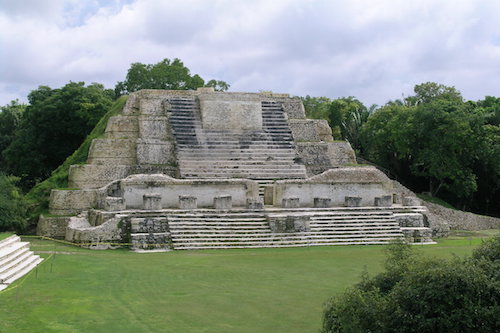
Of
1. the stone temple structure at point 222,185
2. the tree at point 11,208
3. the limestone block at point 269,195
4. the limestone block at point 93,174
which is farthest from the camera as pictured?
the limestone block at point 93,174

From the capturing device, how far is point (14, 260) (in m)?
12.3

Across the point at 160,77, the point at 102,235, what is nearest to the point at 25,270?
the point at 102,235

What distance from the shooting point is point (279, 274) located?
1253cm

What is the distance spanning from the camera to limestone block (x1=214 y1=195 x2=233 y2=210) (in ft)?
62.4

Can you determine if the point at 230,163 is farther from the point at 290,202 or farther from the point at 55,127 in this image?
the point at 55,127

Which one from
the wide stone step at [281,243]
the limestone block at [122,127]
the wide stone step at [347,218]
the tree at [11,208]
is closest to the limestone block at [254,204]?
the wide stone step at [347,218]

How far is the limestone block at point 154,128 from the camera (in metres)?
24.8

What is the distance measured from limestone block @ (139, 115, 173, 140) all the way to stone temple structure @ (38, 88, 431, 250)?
0.04 m

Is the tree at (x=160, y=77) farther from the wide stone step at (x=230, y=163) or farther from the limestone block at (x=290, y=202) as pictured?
the limestone block at (x=290, y=202)

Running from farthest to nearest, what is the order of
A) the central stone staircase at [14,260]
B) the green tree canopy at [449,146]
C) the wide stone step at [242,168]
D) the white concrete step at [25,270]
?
the green tree canopy at [449,146] < the wide stone step at [242,168] < the central stone staircase at [14,260] < the white concrete step at [25,270]

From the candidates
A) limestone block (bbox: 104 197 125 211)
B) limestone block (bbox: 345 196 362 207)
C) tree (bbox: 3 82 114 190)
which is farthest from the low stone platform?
tree (bbox: 3 82 114 190)

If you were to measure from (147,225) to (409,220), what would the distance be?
8526mm

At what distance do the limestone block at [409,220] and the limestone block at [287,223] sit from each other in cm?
348

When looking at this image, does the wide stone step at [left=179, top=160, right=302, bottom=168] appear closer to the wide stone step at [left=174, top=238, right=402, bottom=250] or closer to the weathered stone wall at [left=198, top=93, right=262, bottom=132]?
the weathered stone wall at [left=198, top=93, right=262, bottom=132]
